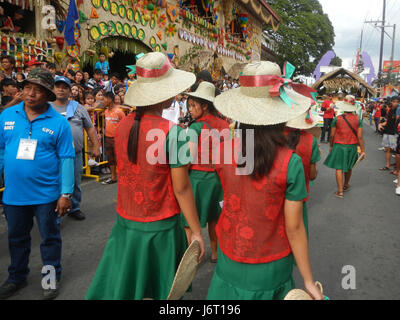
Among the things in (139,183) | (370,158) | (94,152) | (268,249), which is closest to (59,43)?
(94,152)

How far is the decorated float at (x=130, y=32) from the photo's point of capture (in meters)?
8.58

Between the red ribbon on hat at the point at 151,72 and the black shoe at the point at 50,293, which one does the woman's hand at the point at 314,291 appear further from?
the black shoe at the point at 50,293

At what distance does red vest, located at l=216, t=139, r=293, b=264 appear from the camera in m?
1.69

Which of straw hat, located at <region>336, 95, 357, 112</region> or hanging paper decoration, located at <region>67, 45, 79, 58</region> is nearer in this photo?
straw hat, located at <region>336, 95, 357, 112</region>

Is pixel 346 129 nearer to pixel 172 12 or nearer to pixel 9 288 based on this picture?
pixel 9 288

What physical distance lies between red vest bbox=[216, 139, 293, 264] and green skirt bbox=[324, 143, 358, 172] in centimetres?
537

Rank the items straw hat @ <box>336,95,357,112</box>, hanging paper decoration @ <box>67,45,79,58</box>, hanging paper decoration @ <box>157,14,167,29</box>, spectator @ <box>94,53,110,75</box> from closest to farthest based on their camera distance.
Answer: straw hat @ <box>336,95,357,112</box> < hanging paper decoration @ <box>67,45,79,58</box> < spectator @ <box>94,53,110,75</box> < hanging paper decoration @ <box>157,14,167,29</box>

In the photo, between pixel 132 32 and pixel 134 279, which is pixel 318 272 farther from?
pixel 132 32

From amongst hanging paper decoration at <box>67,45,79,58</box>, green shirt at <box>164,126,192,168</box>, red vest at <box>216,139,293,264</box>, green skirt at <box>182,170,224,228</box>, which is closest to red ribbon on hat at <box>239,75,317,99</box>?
red vest at <box>216,139,293,264</box>

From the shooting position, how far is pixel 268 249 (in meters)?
1.78

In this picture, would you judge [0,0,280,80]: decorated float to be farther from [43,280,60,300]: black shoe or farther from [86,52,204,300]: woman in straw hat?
[86,52,204,300]: woman in straw hat

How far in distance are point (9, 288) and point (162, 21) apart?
12834mm

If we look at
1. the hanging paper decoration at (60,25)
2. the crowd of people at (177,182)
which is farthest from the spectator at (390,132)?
the hanging paper decoration at (60,25)

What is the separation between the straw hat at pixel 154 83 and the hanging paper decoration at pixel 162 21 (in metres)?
12.5
